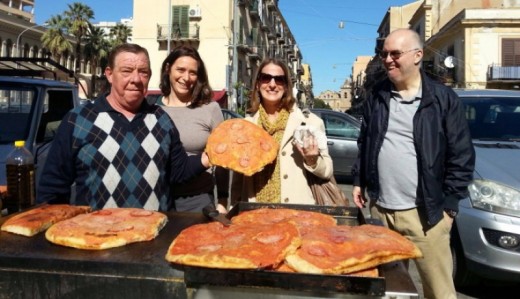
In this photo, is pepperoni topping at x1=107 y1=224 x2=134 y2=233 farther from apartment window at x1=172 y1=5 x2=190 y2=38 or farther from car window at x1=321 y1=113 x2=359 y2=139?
apartment window at x1=172 y1=5 x2=190 y2=38

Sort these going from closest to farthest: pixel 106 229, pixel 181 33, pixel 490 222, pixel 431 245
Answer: pixel 106 229
pixel 431 245
pixel 490 222
pixel 181 33

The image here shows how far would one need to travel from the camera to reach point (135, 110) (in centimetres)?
272

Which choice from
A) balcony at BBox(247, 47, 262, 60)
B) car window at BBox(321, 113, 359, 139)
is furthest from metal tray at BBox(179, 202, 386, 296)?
balcony at BBox(247, 47, 262, 60)

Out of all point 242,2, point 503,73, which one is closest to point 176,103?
point 503,73

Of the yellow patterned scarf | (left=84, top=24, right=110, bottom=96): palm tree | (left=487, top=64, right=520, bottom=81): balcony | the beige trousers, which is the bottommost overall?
the beige trousers

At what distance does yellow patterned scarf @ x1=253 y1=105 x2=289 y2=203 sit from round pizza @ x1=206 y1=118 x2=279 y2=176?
20 cm

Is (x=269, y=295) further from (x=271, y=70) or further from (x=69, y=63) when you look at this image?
(x=69, y=63)

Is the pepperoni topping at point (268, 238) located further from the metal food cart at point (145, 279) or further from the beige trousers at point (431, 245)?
the beige trousers at point (431, 245)

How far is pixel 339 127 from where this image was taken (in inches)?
446

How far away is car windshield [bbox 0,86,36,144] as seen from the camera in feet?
17.7

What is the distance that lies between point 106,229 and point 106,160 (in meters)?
0.61

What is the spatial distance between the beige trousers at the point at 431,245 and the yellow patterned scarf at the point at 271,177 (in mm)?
830

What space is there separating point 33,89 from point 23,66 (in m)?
2.25

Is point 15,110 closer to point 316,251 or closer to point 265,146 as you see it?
point 265,146
